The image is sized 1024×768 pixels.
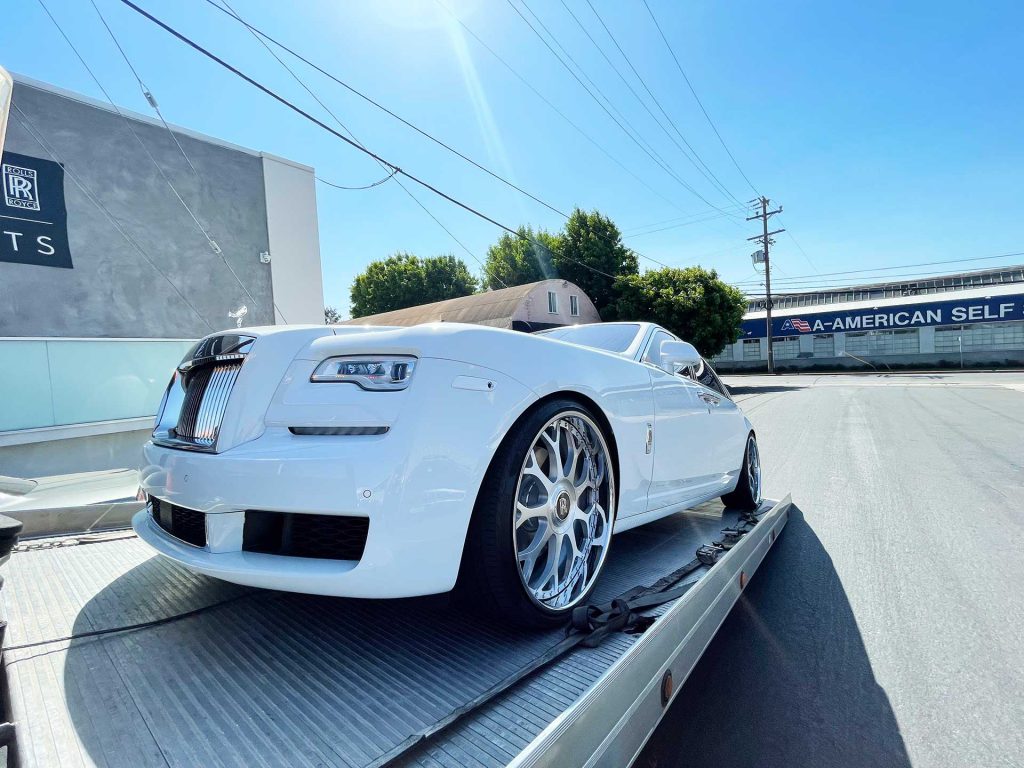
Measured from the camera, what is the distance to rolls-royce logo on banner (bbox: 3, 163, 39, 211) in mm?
9320

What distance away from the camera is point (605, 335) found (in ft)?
10.3

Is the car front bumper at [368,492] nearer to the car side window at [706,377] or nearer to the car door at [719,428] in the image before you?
the car door at [719,428]

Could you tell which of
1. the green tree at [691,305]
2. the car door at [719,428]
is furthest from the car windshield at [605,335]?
the green tree at [691,305]

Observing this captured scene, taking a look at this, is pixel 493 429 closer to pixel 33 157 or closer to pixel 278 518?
pixel 278 518

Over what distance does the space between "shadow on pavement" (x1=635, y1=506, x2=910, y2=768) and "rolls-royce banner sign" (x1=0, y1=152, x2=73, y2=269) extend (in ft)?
40.2

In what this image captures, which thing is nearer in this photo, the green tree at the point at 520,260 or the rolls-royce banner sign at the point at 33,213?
the rolls-royce banner sign at the point at 33,213

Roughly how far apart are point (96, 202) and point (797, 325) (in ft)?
146

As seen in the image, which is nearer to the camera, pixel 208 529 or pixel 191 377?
pixel 208 529

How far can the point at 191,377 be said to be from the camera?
2.04m

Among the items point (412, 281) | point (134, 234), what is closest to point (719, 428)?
point (134, 234)

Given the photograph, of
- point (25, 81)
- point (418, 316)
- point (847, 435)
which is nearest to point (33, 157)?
point (25, 81)

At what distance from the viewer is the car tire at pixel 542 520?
1.70 meters

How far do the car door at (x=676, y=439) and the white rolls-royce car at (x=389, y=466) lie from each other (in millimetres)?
474

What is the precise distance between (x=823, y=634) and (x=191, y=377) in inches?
113
